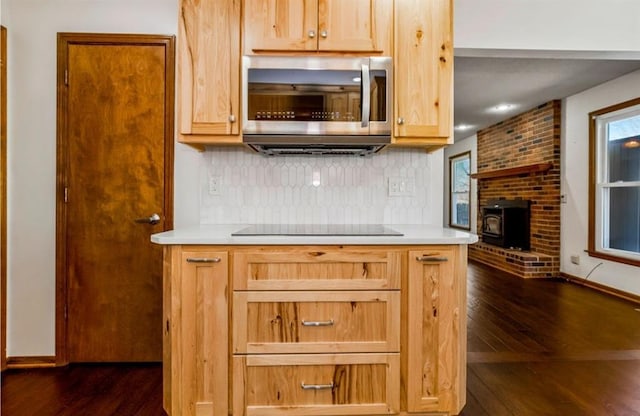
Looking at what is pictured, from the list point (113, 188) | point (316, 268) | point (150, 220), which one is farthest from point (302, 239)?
point (113, 188)

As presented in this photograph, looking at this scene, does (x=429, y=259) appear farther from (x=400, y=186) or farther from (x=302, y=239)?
(x=400, y=186)

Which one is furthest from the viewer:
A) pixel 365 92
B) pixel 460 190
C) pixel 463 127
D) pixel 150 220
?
pixel 460 190

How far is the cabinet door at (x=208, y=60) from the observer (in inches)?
71.7

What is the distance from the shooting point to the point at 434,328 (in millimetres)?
1636

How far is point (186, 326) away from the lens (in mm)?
1596

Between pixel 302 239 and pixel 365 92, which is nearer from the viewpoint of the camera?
pixel 302 239

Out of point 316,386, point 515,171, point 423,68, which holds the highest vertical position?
point 423,68

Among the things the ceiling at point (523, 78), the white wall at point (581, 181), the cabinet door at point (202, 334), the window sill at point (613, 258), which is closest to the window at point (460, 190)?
the ceiling at point (523, 78)

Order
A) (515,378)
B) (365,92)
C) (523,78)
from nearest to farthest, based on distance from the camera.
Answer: (365,92)
(515,378)
(523,78)

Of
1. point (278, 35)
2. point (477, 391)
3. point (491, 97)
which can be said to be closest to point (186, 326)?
point (278, 35)

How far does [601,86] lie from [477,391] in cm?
418

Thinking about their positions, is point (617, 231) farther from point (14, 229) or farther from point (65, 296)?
point (14, 229)

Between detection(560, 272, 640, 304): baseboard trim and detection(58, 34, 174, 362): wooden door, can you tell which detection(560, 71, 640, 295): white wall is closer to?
detection(560, 272, 640, 304): baseboard trim

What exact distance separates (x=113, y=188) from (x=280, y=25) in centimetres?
143
